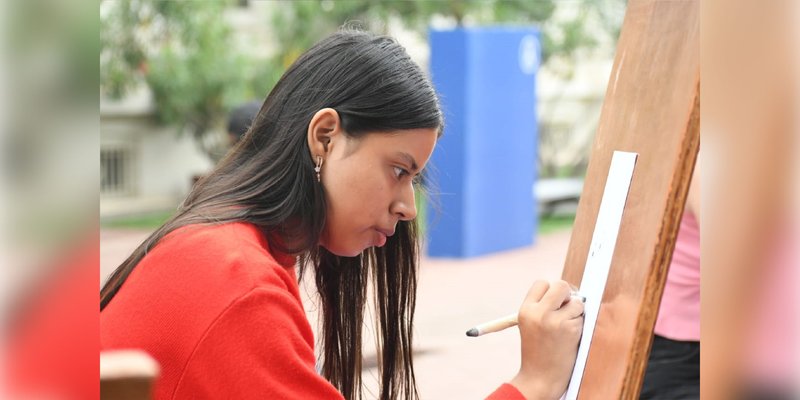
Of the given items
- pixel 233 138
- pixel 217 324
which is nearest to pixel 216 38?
pixel 233 138

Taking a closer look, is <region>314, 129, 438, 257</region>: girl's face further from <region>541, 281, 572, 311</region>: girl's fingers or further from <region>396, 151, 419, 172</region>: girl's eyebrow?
<region>541, 281, 572, 311</region>: girl's fingers

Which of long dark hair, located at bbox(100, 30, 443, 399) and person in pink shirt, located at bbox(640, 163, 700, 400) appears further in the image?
person in pink shirt, located at bbox(640, 163, 700, 400)

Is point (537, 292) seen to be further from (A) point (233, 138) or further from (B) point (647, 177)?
(A) point (233, 138)

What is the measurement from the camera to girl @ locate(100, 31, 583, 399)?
1369 mm

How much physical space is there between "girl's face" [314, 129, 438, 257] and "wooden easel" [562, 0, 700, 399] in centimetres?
32

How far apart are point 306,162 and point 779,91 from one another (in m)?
1.00

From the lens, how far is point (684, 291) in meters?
2.48

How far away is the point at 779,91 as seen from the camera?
721 millimetres

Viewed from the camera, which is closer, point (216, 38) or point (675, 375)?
point (675, 375)

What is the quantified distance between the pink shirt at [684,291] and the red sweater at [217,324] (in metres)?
1.24

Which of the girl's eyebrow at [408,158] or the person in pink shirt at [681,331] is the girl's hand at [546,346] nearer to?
the girl's eyebrow at [408,158]

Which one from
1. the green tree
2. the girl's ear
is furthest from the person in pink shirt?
the green tree

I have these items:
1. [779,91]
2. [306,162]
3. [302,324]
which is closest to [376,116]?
[306,162]

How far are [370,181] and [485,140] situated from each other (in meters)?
8.15
